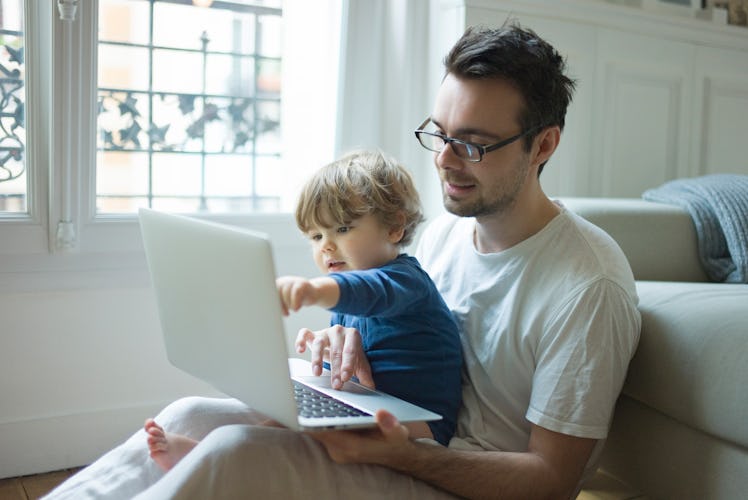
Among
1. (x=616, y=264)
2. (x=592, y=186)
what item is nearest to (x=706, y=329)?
(x=616, y=264)

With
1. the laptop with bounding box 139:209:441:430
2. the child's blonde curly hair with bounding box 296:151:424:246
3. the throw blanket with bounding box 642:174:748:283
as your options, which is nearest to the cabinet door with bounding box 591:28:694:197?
the throw blanket with bounding box 642:174:748:283

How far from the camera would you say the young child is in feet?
4.21

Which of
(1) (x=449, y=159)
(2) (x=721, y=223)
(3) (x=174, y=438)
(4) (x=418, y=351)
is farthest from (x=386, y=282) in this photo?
(2) (x=721, y=223)

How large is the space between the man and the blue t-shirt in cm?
4

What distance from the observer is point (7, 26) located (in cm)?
193

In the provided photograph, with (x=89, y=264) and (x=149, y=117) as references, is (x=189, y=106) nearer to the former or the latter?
(x=149, y=117)

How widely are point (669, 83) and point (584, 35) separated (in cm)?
39

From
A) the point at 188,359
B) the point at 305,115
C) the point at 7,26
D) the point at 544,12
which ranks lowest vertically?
the point at 188,359

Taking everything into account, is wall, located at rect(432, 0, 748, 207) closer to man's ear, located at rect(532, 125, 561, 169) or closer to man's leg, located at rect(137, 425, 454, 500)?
man's ear, located at rect(532, 125, 561, 169)

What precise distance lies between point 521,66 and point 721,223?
0.84 metres

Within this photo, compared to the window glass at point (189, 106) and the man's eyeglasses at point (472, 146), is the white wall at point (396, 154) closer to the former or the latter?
the window glass at point (189, 106)

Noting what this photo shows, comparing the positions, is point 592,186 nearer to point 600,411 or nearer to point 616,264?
point 616,264

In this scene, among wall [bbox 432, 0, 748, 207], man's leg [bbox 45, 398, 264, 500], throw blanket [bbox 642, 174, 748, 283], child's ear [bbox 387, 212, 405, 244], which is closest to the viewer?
man's leg [bbox 45, 398, 264, 500]

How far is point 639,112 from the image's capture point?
101 inches
